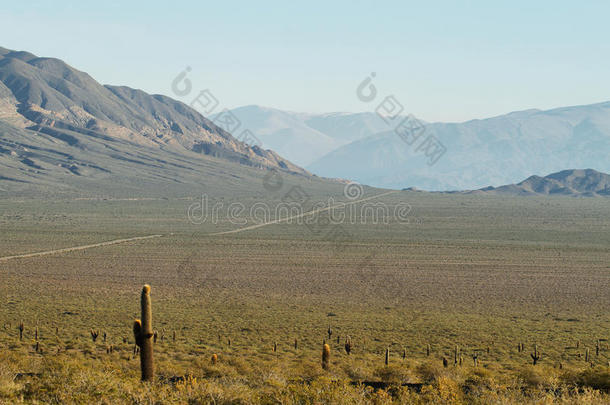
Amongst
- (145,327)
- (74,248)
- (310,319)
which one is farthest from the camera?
(74,248)

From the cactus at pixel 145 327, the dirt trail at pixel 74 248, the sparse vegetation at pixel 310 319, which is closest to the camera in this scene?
the cactus at pixel 145 327

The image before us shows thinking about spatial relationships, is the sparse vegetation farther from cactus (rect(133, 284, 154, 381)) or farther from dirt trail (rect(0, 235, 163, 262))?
dirt trail (rect(0, 235, 163, 262))

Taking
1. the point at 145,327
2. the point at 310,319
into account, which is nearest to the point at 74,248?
the point at 310,319

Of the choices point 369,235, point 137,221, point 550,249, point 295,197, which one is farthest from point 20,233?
point 295,197

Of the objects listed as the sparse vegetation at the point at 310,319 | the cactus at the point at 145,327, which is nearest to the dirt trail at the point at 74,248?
the sparse vegetation at the point at 310,319

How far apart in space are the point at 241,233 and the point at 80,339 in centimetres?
4966

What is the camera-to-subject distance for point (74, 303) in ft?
111

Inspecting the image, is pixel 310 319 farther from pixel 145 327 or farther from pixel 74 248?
pixel 74 248

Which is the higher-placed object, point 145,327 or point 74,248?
point 145,327

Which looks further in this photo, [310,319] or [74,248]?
[74,248]

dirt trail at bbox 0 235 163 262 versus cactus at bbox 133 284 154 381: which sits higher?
cactus at bbox 133 284 154 381

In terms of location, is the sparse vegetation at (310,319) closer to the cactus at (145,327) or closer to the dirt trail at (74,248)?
the cactus at (145,327)

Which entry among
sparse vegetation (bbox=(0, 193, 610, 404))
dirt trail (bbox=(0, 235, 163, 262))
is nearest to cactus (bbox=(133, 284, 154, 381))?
sparse vegetation (bbox=(0, 193, 610, 404))

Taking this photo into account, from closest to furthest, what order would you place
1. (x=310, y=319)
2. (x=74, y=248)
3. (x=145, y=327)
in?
(x=145, y=327), (x=310, y=319), (x=74, y=248)
